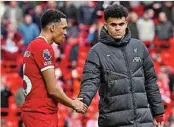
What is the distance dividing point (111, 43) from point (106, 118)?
2.49ft

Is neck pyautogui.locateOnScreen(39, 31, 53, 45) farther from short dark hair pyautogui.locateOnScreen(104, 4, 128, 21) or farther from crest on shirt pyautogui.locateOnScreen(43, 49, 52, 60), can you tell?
short dark hair pyautogui.locateOnScreen(104, 4, 128, 21)

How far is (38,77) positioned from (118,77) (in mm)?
821

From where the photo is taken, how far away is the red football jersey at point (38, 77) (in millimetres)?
7707

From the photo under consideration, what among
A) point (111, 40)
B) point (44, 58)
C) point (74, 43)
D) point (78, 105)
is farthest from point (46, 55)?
point (74, 43)

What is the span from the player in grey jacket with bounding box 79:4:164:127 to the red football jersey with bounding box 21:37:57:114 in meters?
0.45

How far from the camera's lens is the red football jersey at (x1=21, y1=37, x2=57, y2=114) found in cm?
771

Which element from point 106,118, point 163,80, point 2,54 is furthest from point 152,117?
point 2,54

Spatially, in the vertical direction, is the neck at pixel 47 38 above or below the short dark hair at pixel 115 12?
below

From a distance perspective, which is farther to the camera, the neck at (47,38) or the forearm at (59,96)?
the neck at (47,38)

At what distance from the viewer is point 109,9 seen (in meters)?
8.09

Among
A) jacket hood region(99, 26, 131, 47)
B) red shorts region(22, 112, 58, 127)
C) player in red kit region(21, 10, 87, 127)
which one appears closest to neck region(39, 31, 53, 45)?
player in red kit region(21, 10, 87, 127)

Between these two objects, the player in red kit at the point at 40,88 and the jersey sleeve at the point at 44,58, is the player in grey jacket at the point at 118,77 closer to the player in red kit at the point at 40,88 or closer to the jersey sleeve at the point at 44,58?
the player in red kit at the point at 40,88

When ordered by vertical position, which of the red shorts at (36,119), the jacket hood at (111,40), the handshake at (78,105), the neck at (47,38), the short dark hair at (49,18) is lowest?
the red shorts at (36,119)

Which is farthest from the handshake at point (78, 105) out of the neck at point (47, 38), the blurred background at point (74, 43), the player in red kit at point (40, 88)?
the blurred background at point (74, 43)
